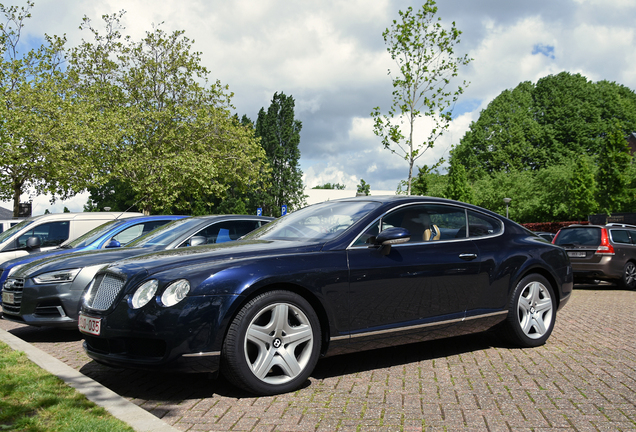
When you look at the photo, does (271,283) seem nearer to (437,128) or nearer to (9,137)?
(437,128)

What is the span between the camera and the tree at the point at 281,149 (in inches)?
2657

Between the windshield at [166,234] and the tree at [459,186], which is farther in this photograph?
the tree at [459,186]

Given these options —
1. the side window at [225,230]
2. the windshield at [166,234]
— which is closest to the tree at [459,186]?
the side window at [225,230]

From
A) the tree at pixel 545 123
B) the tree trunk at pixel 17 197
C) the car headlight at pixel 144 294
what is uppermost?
the tree at pixel 545 123

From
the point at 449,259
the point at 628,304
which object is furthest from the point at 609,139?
the point at 449,259

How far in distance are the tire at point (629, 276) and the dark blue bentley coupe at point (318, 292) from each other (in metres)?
9.03

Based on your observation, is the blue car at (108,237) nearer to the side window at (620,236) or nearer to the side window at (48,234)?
the side window at (48,234)

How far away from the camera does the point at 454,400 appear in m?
4.00

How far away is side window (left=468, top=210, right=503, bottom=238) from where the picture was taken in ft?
18.5

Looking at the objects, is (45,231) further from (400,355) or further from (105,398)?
(400,355)

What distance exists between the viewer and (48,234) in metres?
10.5

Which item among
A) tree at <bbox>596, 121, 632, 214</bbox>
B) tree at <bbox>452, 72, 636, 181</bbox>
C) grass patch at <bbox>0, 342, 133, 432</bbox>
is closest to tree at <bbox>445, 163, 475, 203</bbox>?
tree at <bbox>452, 72, 636, 181</bbox>

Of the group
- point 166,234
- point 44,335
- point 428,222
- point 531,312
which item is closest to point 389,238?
point 428,222

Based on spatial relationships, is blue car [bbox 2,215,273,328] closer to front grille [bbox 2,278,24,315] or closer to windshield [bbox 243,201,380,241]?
front grille [bbox 2,278,24,315]
